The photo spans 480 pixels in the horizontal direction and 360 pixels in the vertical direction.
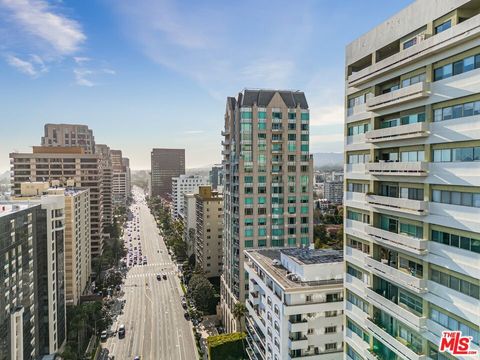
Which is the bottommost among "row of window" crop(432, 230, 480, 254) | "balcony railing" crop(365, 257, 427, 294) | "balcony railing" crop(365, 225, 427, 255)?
"balcony railing" crop(365, 257, 427, 294)

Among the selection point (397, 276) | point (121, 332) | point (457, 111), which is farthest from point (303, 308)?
point (121, 332)

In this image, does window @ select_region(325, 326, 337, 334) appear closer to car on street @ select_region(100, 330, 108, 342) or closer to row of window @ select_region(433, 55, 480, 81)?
row of window @ select_region(433, 55, 480, 81)

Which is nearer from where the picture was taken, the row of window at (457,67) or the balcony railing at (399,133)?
the row of window at (457,67)

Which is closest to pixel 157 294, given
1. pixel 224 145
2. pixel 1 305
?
pixel 224 145

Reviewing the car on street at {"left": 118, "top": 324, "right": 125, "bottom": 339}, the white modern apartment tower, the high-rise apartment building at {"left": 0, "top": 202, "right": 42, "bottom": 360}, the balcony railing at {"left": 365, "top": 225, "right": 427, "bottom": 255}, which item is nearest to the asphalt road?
the car on street at {"left": 118, "top": 324, "right": 125, "bottom": 339}

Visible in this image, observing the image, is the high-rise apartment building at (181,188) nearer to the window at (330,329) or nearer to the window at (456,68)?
the window at (330,329)

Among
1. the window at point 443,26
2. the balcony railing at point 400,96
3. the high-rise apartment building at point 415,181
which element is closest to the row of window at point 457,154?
the high-rise apartment building at point 415,181
